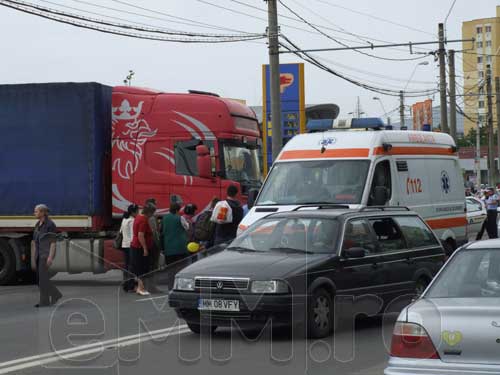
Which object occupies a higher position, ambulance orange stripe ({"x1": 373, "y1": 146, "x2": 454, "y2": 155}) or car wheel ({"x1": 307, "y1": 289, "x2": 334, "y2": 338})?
ambulance orange stripe ({"x1": 373, "y1": 146, "x2": 454, "y2": 155})

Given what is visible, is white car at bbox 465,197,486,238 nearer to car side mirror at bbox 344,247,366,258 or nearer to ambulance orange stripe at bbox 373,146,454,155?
ambulance orange stripe at bbox 373,146,454,155

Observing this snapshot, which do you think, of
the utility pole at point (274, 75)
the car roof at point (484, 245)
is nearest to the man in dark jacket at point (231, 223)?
the utility pole at point (274, 75)

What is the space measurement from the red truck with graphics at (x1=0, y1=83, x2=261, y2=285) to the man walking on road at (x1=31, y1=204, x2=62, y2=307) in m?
3.40

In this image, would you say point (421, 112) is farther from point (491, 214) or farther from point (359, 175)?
point (359, 175)

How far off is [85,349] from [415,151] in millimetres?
9303

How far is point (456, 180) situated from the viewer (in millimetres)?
20125

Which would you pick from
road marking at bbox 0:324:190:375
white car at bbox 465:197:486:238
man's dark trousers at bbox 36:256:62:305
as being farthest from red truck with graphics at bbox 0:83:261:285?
white car at bbox 465:197:486:238

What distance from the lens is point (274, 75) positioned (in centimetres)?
2653

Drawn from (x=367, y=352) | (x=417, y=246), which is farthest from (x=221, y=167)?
(x=367, y=352)

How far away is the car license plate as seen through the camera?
11.0m

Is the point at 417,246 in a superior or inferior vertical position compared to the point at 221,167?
inferior

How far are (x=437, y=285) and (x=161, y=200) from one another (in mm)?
12460

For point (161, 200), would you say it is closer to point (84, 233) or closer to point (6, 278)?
point (84, 233)

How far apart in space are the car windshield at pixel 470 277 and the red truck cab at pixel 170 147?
11826mm
